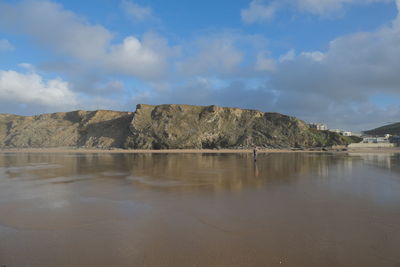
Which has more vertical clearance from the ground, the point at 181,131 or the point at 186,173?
the point at 181,131

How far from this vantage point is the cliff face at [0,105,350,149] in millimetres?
53188

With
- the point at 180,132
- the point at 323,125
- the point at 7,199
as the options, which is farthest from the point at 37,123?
the point at 323,125

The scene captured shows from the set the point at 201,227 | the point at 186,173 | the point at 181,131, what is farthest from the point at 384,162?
the point at 181,131

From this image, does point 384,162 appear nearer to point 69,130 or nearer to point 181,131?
point 181,131

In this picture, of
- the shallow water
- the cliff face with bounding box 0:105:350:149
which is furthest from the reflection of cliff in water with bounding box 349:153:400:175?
the cliff face with bounding box 0:105:350:149

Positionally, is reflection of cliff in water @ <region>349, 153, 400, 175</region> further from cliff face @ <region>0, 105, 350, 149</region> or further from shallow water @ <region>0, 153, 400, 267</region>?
cliff face @ <region>0, 105, 350, 149</region>

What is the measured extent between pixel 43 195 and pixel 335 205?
10234 millimetres

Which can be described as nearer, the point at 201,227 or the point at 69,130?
the point at 201,227

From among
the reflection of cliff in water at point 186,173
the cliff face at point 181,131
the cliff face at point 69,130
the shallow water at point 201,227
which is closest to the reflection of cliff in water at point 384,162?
the reflection of cliff in water at point 186,173

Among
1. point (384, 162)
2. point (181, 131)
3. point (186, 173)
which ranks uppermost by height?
point (181, 131)

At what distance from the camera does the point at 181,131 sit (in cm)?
5362

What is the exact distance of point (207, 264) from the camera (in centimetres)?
396

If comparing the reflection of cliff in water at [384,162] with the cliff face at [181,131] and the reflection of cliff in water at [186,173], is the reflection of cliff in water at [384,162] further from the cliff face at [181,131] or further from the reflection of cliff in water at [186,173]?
the cliff face at [181,131]

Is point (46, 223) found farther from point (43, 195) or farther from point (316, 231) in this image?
point (316, 231)
